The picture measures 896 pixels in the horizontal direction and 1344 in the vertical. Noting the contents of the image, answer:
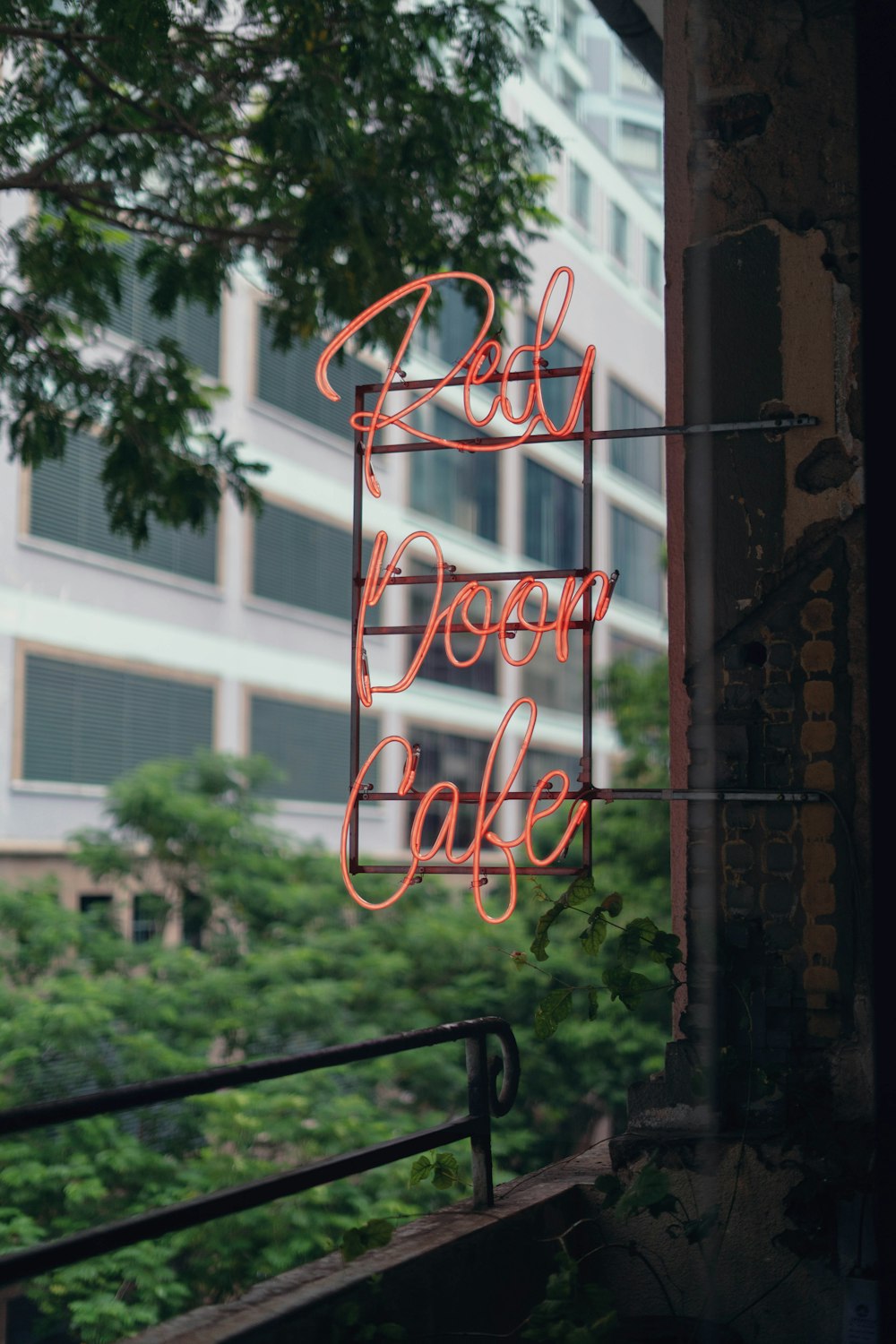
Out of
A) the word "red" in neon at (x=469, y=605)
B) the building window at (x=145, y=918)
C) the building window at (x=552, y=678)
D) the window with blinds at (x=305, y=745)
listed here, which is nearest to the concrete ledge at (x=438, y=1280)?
the word "red" in neon at (x=469, y=605)

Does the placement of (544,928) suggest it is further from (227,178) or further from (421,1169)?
(227,178)

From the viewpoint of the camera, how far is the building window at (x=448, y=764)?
2708 centimetres

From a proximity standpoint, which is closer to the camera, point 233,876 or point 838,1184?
point 838,1184

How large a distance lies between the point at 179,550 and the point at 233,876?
19.2 ft

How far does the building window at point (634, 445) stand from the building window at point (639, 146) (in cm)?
572

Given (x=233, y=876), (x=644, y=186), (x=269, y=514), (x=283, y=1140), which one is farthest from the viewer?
(x=644, y=186)

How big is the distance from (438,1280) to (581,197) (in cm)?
3122

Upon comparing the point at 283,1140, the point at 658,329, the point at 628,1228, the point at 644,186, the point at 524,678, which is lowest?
the point at 283,1140

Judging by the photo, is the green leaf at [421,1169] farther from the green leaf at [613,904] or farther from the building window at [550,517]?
the building window at [550,517]

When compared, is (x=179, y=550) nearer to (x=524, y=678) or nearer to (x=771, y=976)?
(x=524, y=678)

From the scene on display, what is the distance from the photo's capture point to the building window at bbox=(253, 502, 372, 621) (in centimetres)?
2253

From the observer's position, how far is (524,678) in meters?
31.4

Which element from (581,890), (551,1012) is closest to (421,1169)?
(551,1012)

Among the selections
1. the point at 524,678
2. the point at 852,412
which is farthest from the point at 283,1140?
the point at 524,678
